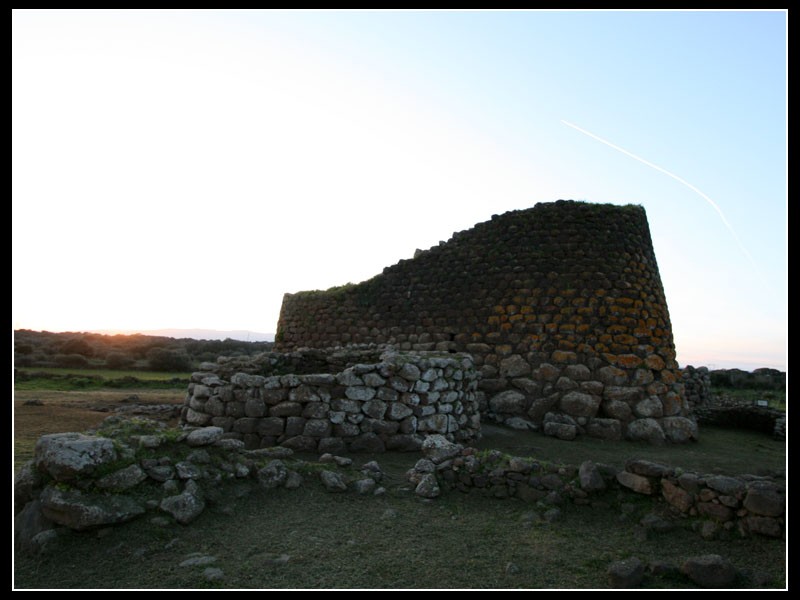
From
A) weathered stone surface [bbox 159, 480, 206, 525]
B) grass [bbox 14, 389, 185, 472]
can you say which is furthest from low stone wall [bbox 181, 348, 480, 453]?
weathered stone surface [bbox 159, 480, 206, 525]

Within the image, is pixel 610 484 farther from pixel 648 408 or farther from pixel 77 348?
pixel 77 348

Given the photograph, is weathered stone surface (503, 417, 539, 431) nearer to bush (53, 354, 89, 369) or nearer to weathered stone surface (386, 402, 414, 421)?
weathered stone surface (386, 402, 414, 421)

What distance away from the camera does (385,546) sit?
441cm

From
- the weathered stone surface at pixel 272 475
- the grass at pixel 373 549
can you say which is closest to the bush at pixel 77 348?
the weathered stone surface at pixel 272 475

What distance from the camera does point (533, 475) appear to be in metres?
5.70

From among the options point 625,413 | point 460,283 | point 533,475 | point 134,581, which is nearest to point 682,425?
point 625,413

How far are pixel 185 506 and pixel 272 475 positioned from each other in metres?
1.02

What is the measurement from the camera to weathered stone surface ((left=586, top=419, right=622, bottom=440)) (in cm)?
983

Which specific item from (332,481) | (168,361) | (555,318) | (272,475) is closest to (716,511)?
(332,481)

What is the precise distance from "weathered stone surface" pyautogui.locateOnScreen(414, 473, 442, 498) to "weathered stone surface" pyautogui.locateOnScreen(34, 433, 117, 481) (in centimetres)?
286

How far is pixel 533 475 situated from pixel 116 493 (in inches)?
152

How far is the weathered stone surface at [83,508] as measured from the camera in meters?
4.41
